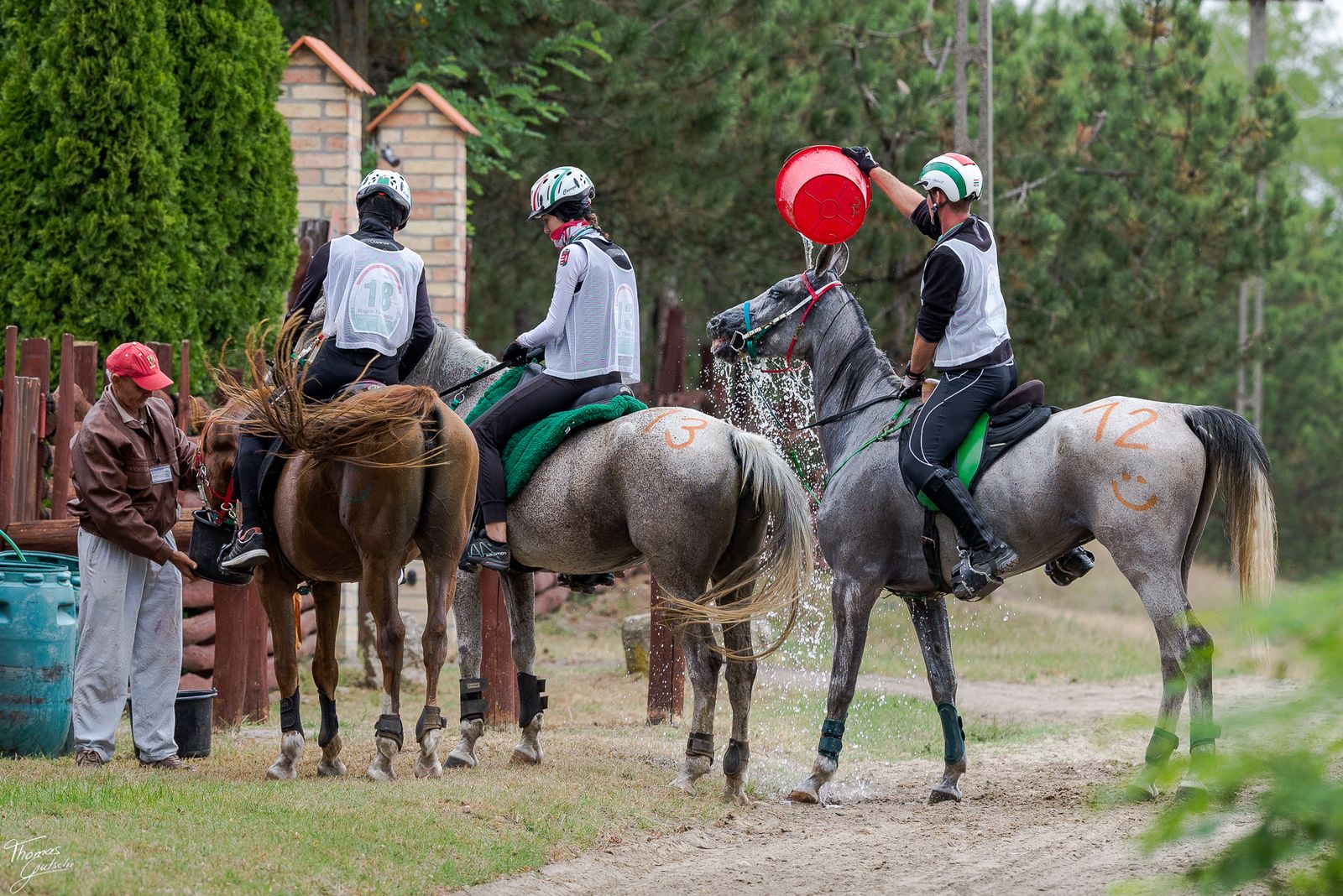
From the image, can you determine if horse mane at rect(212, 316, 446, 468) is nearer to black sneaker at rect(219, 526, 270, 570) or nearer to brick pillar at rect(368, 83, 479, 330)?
black sneaker at rect(219, 526, 270, 570)

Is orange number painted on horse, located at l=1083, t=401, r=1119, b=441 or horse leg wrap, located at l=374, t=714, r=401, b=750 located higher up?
orange number painted on horse, located at l=1083, t=401, r=1119, b=441

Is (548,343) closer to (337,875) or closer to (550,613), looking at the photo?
(337,875)

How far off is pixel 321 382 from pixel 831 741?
122 inches

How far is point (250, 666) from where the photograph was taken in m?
9.89

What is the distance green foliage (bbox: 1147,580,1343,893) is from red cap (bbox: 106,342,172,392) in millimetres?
5897

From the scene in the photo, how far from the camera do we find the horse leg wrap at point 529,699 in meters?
8.29

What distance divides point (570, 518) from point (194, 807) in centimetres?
246

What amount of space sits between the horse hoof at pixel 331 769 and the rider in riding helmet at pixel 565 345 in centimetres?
117

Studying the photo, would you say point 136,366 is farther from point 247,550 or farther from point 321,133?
point 321,133

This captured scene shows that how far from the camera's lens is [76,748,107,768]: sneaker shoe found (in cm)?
747

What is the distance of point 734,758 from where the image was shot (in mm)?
7594

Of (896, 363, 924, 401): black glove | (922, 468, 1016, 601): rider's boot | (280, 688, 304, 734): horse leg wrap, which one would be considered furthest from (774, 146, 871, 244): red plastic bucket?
(280, 688, 304, 734): horse leg wrap

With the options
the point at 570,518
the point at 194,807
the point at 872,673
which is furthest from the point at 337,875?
the point at 872,673

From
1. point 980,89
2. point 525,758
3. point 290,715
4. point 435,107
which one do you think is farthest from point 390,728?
point 980,89
